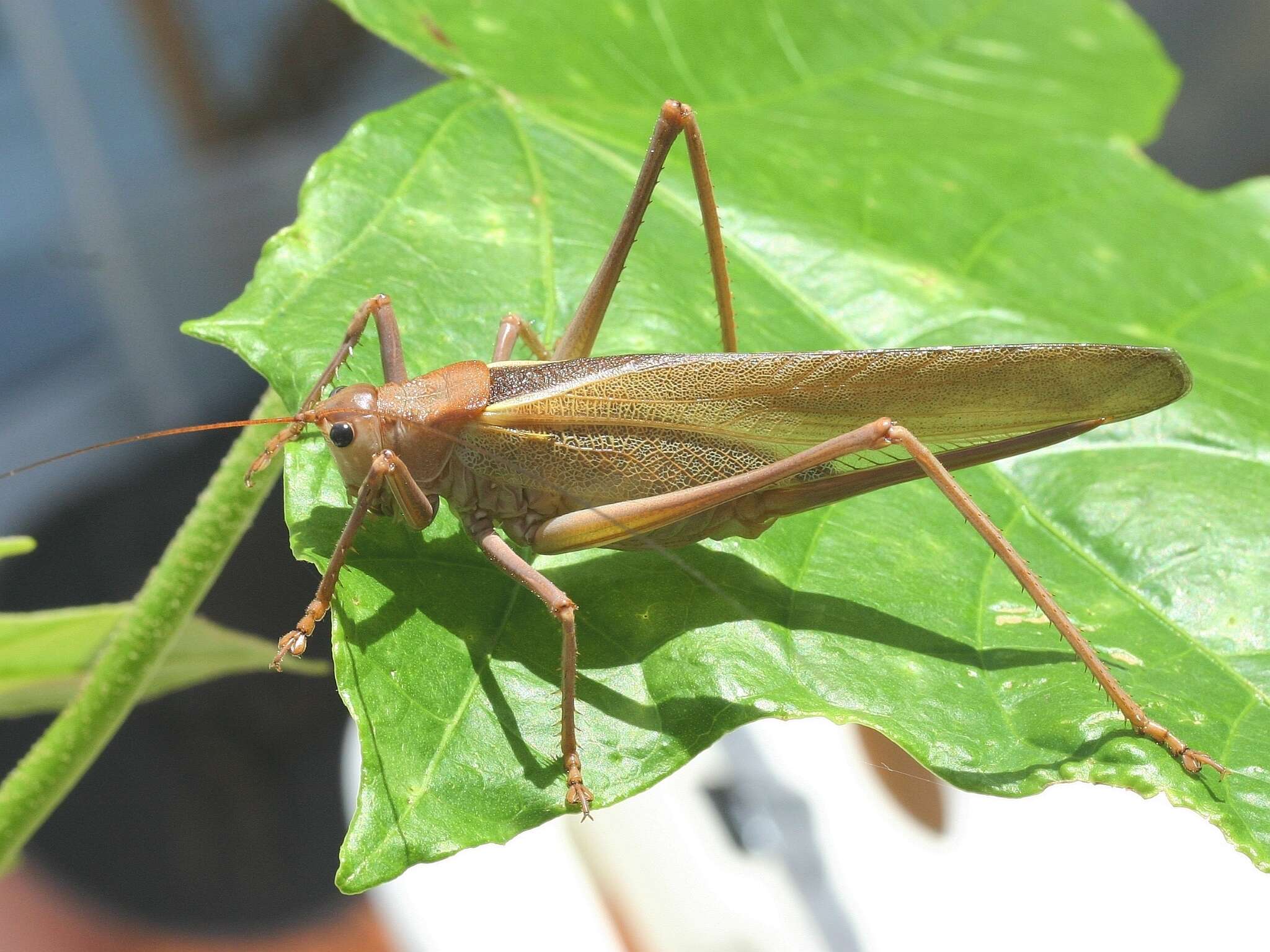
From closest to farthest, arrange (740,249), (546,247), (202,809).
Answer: (546,247)
(740,249)
(202,809)

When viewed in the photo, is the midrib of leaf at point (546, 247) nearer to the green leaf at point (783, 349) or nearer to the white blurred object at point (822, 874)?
the green leaf at point (783, 349)

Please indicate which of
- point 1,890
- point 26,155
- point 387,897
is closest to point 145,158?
point 26,155

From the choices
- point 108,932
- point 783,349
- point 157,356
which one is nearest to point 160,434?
point 783,349

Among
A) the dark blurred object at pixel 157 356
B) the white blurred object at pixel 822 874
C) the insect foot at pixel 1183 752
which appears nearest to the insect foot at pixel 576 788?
the insect foot at pixel 1183 752

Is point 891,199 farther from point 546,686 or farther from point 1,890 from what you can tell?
point 1,890

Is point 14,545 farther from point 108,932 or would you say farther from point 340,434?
point 108,932
